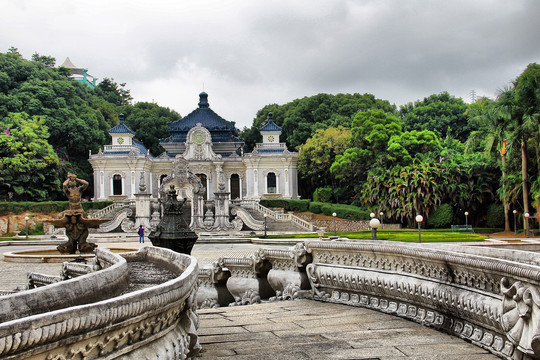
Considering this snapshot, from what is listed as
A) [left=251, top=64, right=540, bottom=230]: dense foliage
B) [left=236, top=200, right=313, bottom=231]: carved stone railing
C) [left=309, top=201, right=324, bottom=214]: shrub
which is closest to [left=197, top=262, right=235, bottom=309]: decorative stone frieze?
[left=236, top=200, right=313, bottom=231]: carved stone railing

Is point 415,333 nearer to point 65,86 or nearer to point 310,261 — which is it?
point 310,261

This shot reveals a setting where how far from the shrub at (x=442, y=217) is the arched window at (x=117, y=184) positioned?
3013 cm

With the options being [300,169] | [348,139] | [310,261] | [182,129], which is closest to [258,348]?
[310,261]

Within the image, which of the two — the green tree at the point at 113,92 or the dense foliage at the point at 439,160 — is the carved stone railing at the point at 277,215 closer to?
the dense foliage at the point at 439,160

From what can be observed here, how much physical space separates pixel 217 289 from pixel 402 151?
3574 centimetres

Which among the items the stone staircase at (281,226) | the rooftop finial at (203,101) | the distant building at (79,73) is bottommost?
the stone staircase at (281,226)

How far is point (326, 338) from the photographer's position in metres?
5.10

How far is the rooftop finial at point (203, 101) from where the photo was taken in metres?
61.3

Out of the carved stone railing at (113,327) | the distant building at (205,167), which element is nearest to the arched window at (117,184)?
the distant building at (205,167)

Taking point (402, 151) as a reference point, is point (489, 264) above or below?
below

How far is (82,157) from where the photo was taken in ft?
197

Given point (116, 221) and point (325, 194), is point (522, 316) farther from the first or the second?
point (325, 194)

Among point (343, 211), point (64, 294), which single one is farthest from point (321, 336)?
point (343, 211)

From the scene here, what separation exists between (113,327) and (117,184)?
2086 inches
